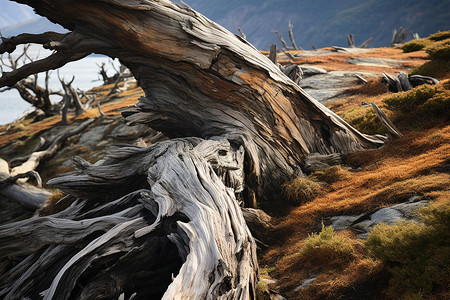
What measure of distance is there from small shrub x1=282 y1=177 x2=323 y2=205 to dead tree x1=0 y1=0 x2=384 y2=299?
472 millimetres

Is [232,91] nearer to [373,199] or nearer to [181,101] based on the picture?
[181,101]

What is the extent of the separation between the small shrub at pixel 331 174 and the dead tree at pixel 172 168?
0.48 metres

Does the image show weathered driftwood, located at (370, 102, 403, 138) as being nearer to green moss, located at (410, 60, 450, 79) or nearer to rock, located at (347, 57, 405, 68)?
green moss, located at (410, 60, 450, 79)

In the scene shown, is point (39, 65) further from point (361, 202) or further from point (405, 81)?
point (405, 81)

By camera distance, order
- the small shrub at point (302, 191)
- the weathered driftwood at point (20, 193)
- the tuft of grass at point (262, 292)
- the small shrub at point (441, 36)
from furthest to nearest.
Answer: the small shrub at point (441, 36) < the weathered driftwood at point (20, 193) < the small shrub at point (302, 191) < the tuft of grass at point (262, 292)

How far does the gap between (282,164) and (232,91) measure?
2.13 meters

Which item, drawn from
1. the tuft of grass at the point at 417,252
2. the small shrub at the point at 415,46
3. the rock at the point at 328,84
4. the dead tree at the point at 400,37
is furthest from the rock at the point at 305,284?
the dead tree at the point at 400,37

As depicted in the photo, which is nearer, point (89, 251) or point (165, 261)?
point (89, 251)

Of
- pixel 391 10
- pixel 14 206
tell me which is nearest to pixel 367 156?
pixel 14 206

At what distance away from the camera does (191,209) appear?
4.53m

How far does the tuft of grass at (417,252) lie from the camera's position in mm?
3324

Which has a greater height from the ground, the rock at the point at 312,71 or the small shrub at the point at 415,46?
the small shrub at the point at 415,46

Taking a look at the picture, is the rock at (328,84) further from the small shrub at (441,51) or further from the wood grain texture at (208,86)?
the wood grain texture at (208,86)

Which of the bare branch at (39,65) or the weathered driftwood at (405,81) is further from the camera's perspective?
the weathered driftwood at (405,81)
